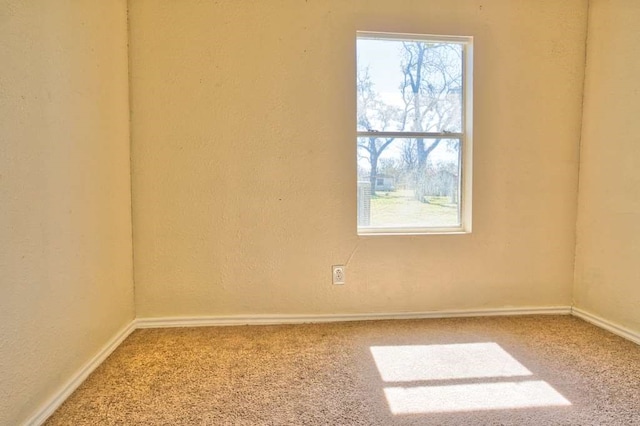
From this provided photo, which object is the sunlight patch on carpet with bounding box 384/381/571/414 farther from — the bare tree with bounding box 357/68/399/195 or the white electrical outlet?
the bare tree with bounding box 357/68/399/195

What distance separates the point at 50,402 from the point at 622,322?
2943 millimetres

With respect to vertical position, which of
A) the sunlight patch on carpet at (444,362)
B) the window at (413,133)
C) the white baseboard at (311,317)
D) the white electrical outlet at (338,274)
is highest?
the window at (413,133)

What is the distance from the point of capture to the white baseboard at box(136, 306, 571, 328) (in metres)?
2.30

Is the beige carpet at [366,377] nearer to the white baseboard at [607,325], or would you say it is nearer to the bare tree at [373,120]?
the white baseboard at [607,325]

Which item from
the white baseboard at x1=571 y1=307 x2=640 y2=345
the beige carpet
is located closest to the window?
the beige carpet

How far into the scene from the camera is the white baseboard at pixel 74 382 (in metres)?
1.36

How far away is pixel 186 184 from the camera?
7.40 feet

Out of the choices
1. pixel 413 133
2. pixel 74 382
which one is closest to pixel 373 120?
pixel 413 133

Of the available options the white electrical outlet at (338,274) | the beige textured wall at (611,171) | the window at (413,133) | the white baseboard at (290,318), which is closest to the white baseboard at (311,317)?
the white baseboard at (290,318)

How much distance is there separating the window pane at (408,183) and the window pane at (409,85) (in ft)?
0.39

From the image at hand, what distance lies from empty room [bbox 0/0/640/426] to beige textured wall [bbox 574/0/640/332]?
0.01 metres

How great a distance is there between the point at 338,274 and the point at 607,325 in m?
1.68

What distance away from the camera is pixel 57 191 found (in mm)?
→ 1504

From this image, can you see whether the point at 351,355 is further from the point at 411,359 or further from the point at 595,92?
the point at 595,92
